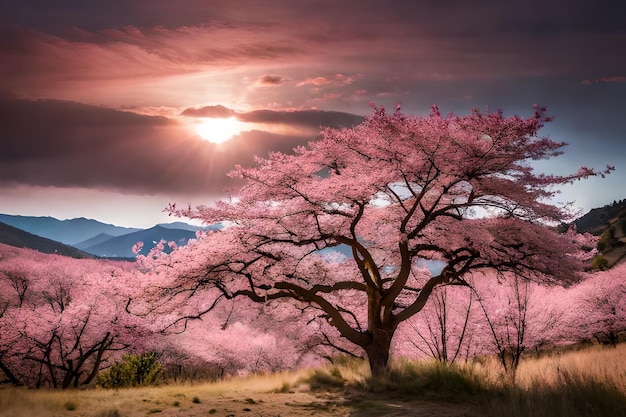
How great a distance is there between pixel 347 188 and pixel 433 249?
136 inches

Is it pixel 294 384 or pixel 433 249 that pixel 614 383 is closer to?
pixel 433 249

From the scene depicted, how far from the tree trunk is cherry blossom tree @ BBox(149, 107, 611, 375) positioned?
30mm

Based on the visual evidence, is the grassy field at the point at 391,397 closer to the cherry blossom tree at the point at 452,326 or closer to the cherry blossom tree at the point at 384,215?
the cherry blossom tree at the point at 384,215

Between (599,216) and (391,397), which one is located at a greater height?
(599,216)

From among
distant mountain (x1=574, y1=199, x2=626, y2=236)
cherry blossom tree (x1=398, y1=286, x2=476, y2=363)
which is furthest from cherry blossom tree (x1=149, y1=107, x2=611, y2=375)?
distant mountain (x1=574, y1=199, x2=626, y2=236)

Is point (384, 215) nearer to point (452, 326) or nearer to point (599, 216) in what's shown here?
point (452, 326)

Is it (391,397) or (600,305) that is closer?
(391,397)

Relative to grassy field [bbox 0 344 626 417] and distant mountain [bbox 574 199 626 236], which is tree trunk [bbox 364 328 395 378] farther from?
distant mountain [bbox 574 199 626 236]

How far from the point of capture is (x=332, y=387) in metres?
12.9

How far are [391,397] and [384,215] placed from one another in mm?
5318

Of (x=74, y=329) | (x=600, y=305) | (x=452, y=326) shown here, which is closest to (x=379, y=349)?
(x=452, y=326)

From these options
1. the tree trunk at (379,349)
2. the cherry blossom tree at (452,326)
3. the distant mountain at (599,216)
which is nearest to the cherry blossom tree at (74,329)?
the tree trunk at (379,349)

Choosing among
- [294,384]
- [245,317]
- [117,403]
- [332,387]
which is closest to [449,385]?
[332,387]

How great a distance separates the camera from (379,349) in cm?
1321
